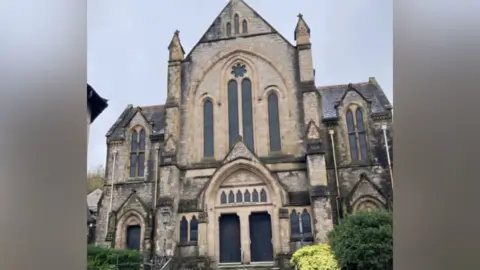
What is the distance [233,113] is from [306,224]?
16.7 ft

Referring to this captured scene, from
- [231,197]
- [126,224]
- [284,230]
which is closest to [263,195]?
[231,197]

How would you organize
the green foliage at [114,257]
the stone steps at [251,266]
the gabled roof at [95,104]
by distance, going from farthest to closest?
the stone steps at [251,266] < the gabled roof at [95,104] < the green foliage at [114,257]

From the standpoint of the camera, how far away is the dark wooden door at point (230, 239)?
1419 cm

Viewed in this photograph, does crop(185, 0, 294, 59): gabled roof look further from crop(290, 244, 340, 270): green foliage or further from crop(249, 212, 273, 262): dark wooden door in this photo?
crop(290, 244, 340, 270): green foliage

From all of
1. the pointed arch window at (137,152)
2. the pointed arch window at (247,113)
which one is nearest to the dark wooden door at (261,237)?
the pointed arch window at (247,113)

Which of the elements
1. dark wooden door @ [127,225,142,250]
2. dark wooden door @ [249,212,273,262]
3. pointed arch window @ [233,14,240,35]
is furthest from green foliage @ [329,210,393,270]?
pointed arch window @ [233,14,240,35]

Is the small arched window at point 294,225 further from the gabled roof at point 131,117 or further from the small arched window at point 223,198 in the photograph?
the gabled roof at point 131,117

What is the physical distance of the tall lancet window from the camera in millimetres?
15672

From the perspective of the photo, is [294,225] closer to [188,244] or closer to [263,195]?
[263,195]
